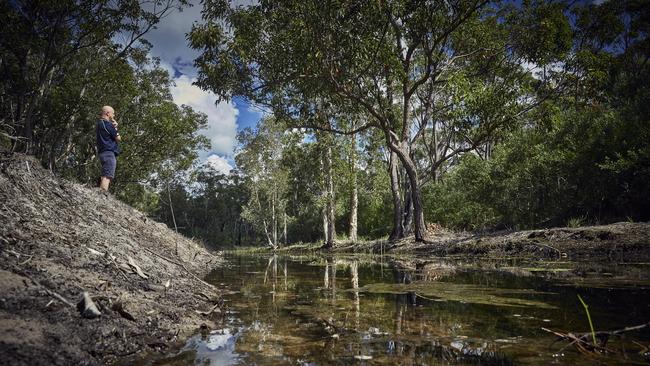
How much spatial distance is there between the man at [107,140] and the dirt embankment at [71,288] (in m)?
2.71

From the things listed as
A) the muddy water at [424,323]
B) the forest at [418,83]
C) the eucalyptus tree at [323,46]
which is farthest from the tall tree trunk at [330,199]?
the muddy water at [424,323]

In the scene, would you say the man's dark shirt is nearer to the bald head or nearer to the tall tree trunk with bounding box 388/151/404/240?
the bald head

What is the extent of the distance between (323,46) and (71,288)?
10.2m

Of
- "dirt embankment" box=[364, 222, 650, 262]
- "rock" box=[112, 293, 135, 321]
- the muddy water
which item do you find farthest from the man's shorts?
"dirt embankment" box=[364, 222, 650, 262]

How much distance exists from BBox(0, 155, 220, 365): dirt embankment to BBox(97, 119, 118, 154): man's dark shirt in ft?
8.87

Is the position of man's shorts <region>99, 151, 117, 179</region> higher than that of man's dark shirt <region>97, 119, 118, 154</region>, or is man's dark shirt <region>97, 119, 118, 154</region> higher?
man's dark shirt <region>97, 119, 118, 154</region>

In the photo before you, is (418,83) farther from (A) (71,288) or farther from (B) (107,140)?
(A) (71,288)

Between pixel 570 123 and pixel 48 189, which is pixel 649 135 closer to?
pixel 570 123

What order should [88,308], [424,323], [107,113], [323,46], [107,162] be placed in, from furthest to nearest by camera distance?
1. [323,46]
2. [107,162]
3. [107,113]
4. [424,323]
5. [88,308]

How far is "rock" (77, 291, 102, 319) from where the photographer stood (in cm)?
218

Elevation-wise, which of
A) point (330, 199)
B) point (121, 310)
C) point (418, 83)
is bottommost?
point (121, 310)

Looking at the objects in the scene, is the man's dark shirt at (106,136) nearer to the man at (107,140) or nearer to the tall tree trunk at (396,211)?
the man at (107,140)

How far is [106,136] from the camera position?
25.7 ft

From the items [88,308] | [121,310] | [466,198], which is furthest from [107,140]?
[466,198]
